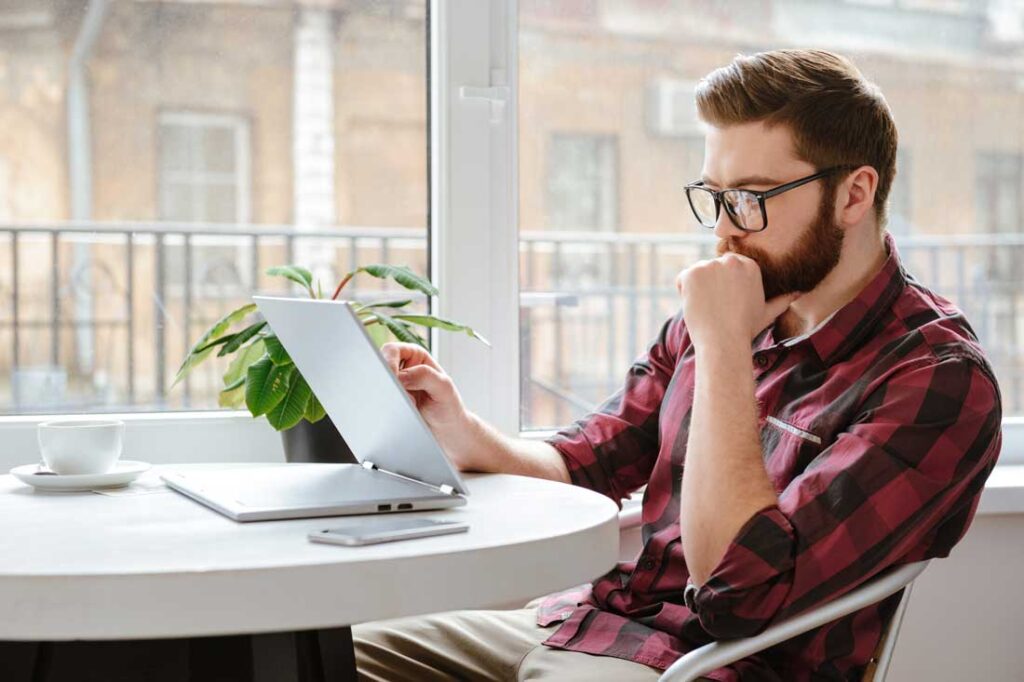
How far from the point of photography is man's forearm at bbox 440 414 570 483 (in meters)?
1.75

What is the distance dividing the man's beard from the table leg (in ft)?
2.58

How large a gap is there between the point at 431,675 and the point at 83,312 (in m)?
1.25

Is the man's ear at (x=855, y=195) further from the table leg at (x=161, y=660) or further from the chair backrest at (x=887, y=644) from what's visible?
the table leg at (x=161, y=660)

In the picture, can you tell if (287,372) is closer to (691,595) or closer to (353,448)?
(353,448)

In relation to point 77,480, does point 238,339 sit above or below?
above

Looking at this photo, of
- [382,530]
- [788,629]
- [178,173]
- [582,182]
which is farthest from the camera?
[582,182]

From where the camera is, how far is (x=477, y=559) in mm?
1088

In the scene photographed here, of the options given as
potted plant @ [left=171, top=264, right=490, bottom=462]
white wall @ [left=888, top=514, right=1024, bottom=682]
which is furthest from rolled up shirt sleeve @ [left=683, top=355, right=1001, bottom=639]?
white wall @ [left=888, top=514, right=1024, bottom=682]

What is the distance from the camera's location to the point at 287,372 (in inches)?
81.7

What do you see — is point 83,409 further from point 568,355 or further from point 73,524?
point 73,524

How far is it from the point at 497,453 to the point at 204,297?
1015 mm

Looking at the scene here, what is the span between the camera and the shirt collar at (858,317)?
5.09 feet

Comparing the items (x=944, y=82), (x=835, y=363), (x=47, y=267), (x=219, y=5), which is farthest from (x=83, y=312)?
(x=944, y=82)

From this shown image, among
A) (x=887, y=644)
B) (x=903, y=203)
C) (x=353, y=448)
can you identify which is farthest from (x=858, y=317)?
(x=903, y=203)
